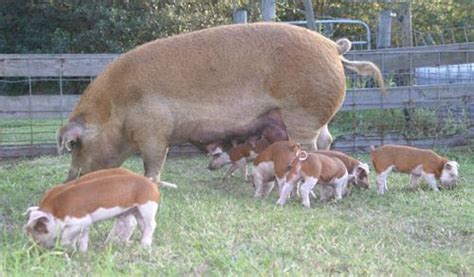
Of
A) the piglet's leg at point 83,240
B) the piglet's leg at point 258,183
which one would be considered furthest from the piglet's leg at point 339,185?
the piglet's leg at point 83,240

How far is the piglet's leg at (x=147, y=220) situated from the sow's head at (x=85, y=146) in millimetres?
2754

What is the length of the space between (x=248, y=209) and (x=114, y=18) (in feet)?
44.9

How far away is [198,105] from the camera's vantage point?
319 inches

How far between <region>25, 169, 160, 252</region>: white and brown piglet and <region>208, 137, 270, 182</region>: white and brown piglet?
3.14 metres

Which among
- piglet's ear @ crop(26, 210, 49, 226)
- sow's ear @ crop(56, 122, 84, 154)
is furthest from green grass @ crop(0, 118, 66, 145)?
piglet's ear @ crop(26, 210, 49, 226)

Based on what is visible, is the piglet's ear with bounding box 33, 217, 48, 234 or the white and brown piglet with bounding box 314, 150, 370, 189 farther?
the white and brown piglet with bounding box 314, 150, 370, 189

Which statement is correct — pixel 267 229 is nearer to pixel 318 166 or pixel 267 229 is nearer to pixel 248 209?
pixel 248 209

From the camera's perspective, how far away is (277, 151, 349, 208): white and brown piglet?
722 cm

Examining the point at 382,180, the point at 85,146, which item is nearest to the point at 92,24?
the point at 85,146

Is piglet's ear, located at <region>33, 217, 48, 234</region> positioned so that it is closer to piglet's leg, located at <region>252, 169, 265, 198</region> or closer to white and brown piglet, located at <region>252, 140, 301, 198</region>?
white and brown piglet, located at <region>252, 140, 301, 198</region>

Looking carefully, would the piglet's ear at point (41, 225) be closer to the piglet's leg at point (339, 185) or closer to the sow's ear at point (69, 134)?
Result: the sow's ear at point (69, 134)

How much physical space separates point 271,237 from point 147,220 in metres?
0.82

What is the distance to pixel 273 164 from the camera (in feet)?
24.6

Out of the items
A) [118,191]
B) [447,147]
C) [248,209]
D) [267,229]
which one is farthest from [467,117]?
[118,191]
